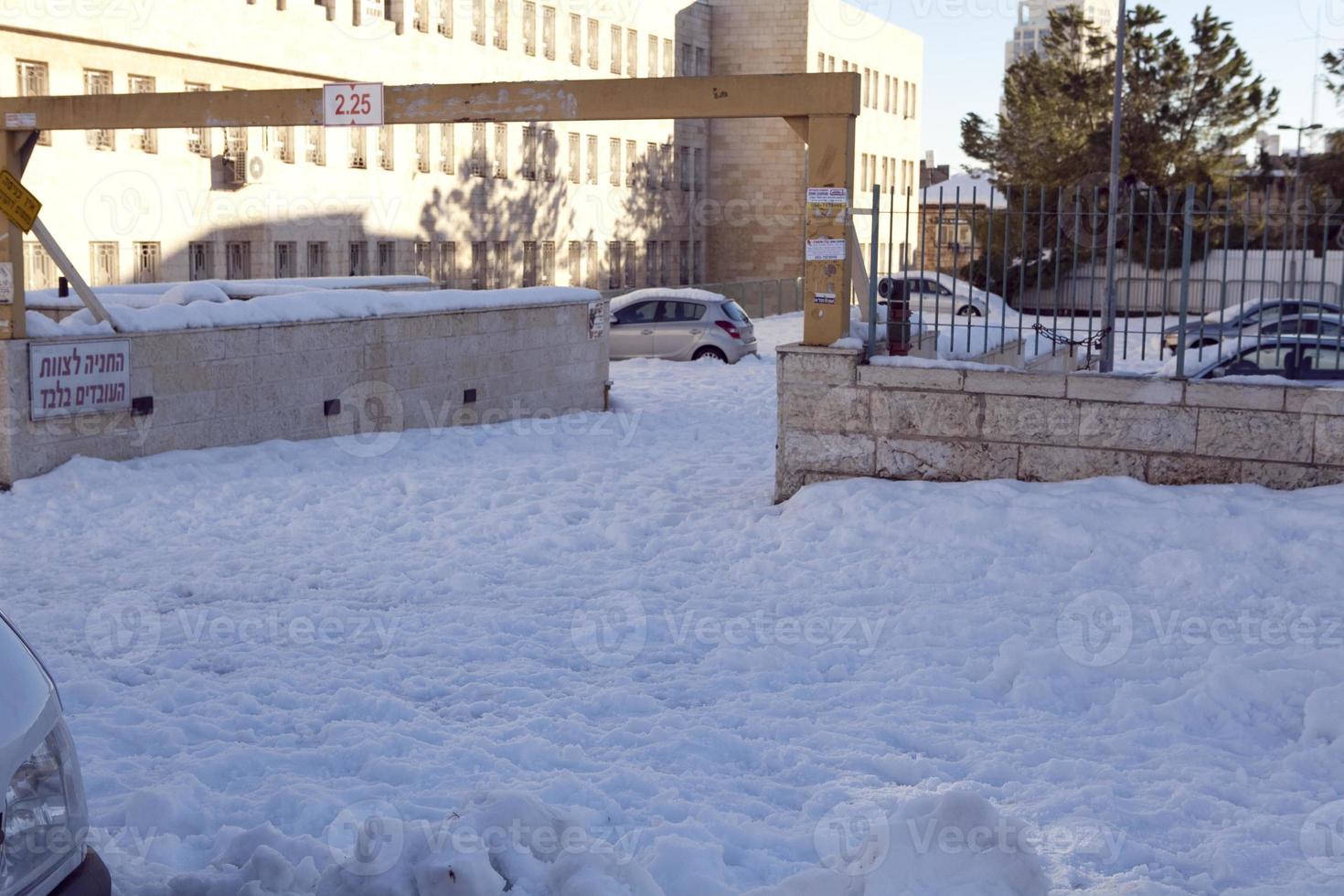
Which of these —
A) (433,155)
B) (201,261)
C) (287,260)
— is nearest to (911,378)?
(201,261)

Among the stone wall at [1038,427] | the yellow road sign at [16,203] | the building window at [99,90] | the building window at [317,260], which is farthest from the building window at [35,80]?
the stone wall at [1038,427]

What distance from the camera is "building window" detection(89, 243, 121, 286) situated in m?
31.7

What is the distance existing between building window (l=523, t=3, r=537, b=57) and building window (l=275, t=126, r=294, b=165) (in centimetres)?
1425

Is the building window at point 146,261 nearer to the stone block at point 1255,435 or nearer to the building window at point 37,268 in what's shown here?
the building window at point 37,268

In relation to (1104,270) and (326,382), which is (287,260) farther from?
(326,382)

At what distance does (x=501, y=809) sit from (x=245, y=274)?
109 feet

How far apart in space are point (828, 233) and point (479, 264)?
3718 centimetres

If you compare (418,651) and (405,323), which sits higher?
(405,323)

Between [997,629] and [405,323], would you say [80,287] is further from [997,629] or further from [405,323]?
[997,629]

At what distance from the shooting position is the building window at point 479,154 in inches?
1857

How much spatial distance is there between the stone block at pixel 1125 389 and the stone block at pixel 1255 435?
26cm

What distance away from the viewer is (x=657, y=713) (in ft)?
24.5

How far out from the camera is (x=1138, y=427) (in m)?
11.1

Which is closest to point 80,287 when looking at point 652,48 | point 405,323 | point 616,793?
point 405,323
